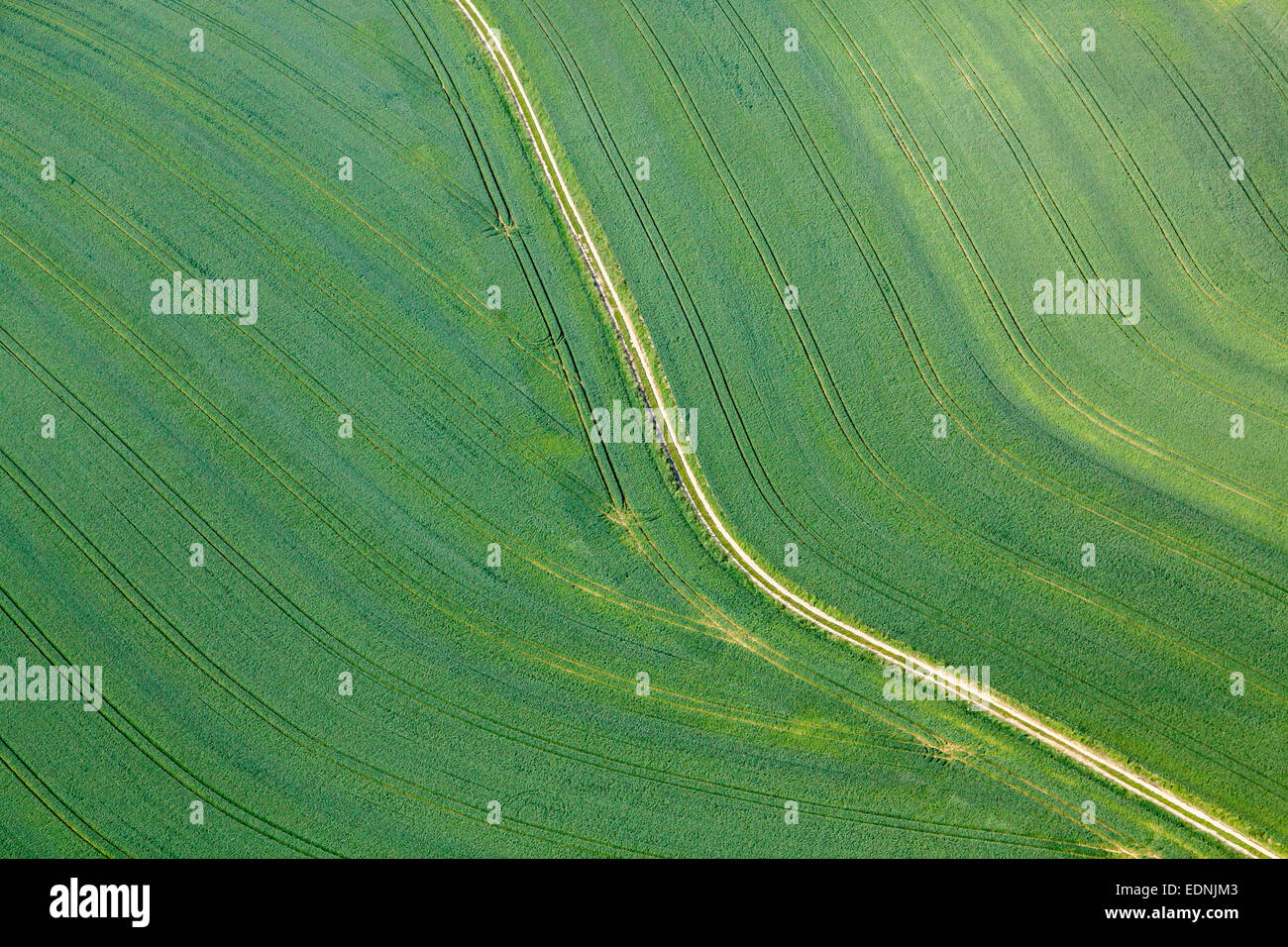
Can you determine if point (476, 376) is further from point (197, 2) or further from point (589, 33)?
point (197, 2)

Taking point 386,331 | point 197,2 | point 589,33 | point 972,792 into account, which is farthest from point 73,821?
point 589,33

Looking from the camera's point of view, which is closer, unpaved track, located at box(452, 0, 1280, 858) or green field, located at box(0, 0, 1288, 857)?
unpaved track, located at box(452, 0, 1280, 858)

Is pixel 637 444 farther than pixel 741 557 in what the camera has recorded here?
Yes

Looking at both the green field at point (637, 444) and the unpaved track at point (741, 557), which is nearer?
the unpaved track at point (741, 557)

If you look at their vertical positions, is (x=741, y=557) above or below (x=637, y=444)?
below
